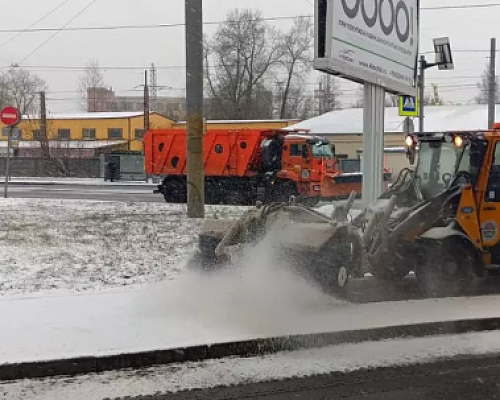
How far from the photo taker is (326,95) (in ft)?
267

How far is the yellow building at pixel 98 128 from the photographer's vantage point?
64.2 m

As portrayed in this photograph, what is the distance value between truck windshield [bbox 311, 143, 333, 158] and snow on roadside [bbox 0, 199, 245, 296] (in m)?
5.31

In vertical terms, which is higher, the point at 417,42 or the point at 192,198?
the point at 417,42

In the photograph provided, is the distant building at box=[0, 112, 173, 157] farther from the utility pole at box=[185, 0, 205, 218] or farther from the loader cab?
the loader cab

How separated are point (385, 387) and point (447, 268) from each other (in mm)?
3490

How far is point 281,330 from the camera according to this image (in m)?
6.37

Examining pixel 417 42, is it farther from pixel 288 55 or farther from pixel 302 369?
pixel 288 55

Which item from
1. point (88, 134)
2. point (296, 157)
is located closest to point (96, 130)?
point (88, 134)

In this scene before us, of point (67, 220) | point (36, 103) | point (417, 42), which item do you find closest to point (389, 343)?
point (417, 42)

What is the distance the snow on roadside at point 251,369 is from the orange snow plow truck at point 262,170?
14.5 m

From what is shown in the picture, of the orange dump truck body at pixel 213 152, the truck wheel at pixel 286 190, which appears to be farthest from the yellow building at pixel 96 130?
the truck wheel at pixel 286 190

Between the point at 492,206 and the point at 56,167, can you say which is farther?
the point at 56,167

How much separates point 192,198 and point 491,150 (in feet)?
27.4

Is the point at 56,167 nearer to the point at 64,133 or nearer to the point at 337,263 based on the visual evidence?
the point at 64,133
